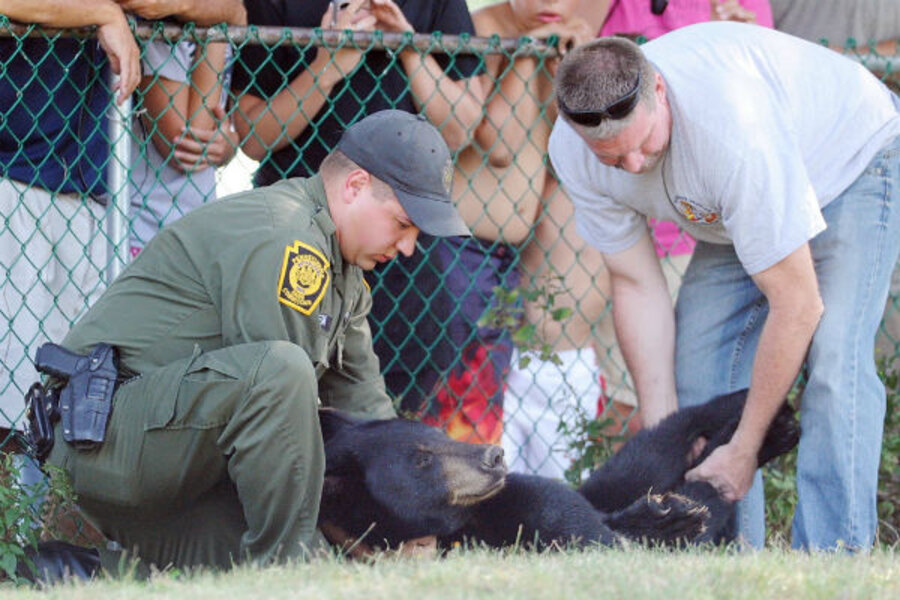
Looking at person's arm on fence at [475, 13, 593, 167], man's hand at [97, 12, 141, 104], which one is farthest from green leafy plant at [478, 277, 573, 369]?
man's hand at [97, 12, 141, 104]

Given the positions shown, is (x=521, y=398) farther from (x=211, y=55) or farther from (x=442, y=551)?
(x=211, y=55)

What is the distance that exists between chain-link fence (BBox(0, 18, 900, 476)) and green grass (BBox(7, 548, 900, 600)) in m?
1.85

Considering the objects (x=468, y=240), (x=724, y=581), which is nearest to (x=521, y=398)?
(x=468, y=240)

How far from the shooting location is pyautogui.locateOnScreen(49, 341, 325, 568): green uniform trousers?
3.84 meters

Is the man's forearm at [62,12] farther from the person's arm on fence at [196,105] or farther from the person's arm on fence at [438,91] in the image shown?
the person's arm on fence at [438,91]

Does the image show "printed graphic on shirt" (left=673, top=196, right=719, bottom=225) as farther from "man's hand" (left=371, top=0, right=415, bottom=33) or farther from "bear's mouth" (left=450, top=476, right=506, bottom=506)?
"man's hand" (left=371, top=0, right=415, bottom=33)

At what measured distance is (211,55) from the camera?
5223 millimetres

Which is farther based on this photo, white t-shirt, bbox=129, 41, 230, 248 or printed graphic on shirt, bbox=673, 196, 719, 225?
white t-shirt, bbox=129, 41, 230, 248

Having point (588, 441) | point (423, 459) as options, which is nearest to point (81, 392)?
point (423, 459)

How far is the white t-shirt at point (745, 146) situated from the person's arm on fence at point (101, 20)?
1551 mm

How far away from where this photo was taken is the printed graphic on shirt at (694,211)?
4512 millimetres

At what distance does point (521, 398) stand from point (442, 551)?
150 centimetres

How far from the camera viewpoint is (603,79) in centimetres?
416

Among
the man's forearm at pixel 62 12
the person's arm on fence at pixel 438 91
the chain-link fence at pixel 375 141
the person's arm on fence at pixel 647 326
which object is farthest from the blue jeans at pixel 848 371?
the man's forearm at pixel 62 12
